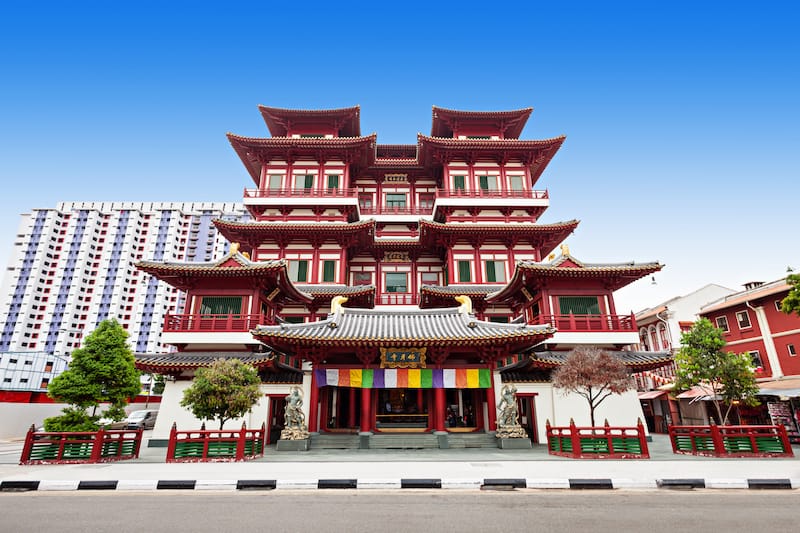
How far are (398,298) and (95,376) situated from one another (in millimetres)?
18166

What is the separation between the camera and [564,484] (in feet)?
32.4

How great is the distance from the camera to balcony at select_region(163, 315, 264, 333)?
22191 mm

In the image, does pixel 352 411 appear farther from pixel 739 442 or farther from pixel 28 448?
pixel 739 442

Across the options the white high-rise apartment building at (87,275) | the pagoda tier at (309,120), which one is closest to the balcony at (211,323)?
the pagoda tier at (309,120)

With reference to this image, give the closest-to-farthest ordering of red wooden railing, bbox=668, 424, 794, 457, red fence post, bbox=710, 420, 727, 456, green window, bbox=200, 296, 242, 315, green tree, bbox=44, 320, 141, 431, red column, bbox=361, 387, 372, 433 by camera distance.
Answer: red wooden railing, bbox=668, 424, 794, 457 < red fence post, bbox=710, 420, 727, 456 < red column, bbox=361, 387, 372, 433 < green tree, bbox=44, 320, 141, 431 < green window, bbox=200, 296, 242, 315

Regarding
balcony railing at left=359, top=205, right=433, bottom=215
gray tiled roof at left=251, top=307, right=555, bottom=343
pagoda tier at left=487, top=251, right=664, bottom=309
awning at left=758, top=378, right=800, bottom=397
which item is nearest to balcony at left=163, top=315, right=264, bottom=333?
gray tiled roof at left=251, top=307, right=555, bottom=343

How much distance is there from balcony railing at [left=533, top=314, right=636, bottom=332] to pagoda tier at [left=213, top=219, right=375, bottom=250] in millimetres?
13004

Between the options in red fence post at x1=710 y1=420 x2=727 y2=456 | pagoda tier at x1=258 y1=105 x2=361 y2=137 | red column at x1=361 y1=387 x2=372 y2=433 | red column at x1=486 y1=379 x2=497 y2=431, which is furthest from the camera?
pagoda tier at x1=258 y1=105 x2=361 y2=137

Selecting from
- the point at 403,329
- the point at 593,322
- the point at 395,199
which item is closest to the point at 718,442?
the point at 593,322

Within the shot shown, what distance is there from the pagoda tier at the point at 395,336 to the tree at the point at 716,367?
8558 millimetres

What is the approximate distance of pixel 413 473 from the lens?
37.3 feet

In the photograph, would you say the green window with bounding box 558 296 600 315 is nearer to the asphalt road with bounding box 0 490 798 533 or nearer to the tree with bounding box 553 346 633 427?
the tree with bounding box 553 346 633 427

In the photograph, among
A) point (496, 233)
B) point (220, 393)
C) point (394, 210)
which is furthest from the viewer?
point (394, 210)

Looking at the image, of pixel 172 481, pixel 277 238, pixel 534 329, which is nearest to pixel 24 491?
pixel 172 481
